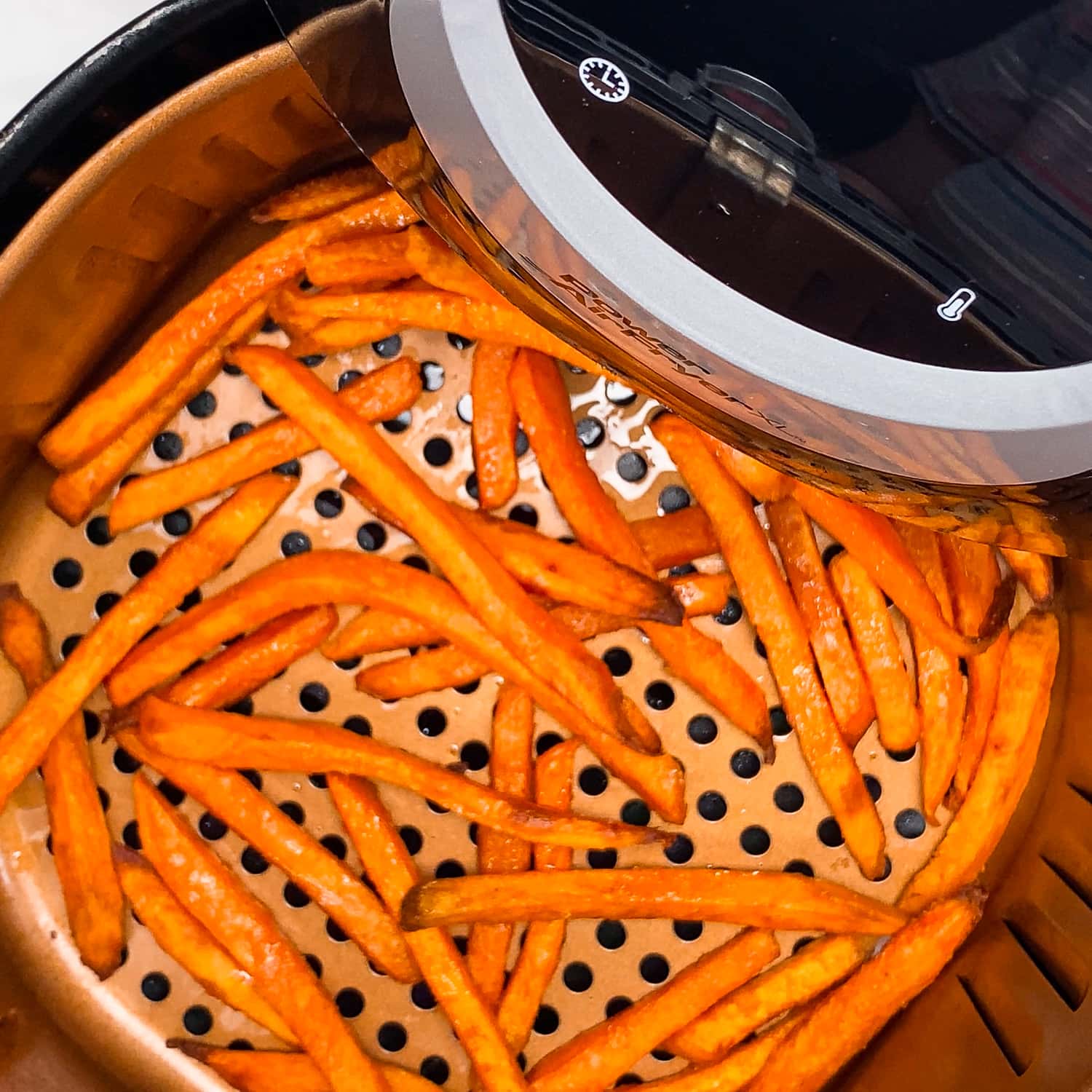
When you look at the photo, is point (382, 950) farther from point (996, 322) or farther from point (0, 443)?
point (996, 322)

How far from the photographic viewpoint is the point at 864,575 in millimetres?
861

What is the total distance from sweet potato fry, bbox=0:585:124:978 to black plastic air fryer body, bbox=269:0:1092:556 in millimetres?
617

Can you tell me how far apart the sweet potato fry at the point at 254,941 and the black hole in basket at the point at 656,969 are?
9.9 inches

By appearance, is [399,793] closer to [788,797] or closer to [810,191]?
[788,797]

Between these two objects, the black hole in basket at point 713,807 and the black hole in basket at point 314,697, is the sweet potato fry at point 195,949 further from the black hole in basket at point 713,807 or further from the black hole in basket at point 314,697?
the black hole in basket at point 713,807

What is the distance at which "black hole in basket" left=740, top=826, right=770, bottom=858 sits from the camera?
2.99 feet

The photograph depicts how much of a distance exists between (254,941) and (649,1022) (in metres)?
0.35

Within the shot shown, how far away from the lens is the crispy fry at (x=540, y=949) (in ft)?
2.79

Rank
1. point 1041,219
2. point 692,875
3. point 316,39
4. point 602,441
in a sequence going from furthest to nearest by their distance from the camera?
point 602,441 → point 692,875 → point 316,39 → point 1041,219

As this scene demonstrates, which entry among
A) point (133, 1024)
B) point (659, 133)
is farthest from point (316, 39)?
point (133, 1024)

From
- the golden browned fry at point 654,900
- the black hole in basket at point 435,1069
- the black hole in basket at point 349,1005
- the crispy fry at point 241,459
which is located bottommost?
the black hole in basket at point 435,1069

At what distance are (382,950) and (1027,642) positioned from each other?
63 centimetres

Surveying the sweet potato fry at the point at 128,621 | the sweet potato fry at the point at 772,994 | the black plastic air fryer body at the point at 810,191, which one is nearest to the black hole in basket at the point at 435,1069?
the sweet potato fry at the point at 772,994

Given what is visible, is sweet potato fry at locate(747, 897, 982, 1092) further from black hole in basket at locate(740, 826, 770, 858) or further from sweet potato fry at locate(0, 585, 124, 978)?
sweet potato fry at locate(0, 585, 124, 978)
